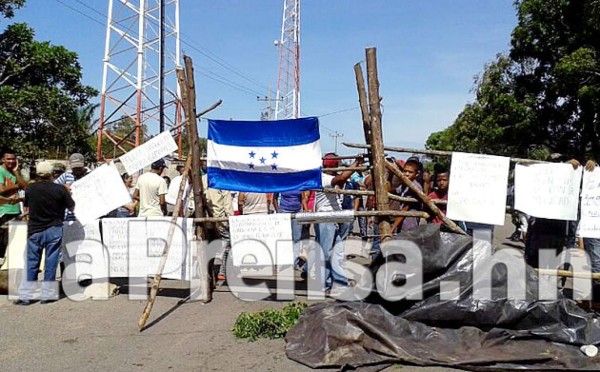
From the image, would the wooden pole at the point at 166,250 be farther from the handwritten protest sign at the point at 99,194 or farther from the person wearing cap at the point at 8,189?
the person wearing cap at the point at 8,189

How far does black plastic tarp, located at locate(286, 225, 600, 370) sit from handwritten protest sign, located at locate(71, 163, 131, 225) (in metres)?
3.05

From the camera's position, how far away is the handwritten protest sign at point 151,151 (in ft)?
21.6

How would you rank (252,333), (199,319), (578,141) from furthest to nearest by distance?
(578,141) → (199,319) → (252,333)

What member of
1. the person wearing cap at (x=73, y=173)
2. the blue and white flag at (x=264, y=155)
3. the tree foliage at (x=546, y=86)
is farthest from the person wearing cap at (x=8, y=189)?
the tree foliage at (x=546, y=86)

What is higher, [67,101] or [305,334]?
[67,101]

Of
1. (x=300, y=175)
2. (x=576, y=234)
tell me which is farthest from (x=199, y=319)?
(x=576, y=234)

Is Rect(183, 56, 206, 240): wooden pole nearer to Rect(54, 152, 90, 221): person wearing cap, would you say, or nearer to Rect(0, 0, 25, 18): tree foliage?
Rect(54, 152, 90, 221): person wearing cap

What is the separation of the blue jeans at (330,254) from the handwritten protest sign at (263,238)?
68 centimetres

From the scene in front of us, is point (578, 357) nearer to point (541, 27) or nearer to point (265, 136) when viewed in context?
point (265, 136)

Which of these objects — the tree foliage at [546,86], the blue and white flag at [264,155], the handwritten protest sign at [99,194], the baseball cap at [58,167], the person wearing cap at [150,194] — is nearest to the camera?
the blue and white flag at [264,155]

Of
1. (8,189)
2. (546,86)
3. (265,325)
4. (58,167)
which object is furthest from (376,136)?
(546,86)

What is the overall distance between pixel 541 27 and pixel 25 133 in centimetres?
1673

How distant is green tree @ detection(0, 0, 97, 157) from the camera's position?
1542 centimetres

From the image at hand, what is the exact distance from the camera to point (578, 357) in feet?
14.4
